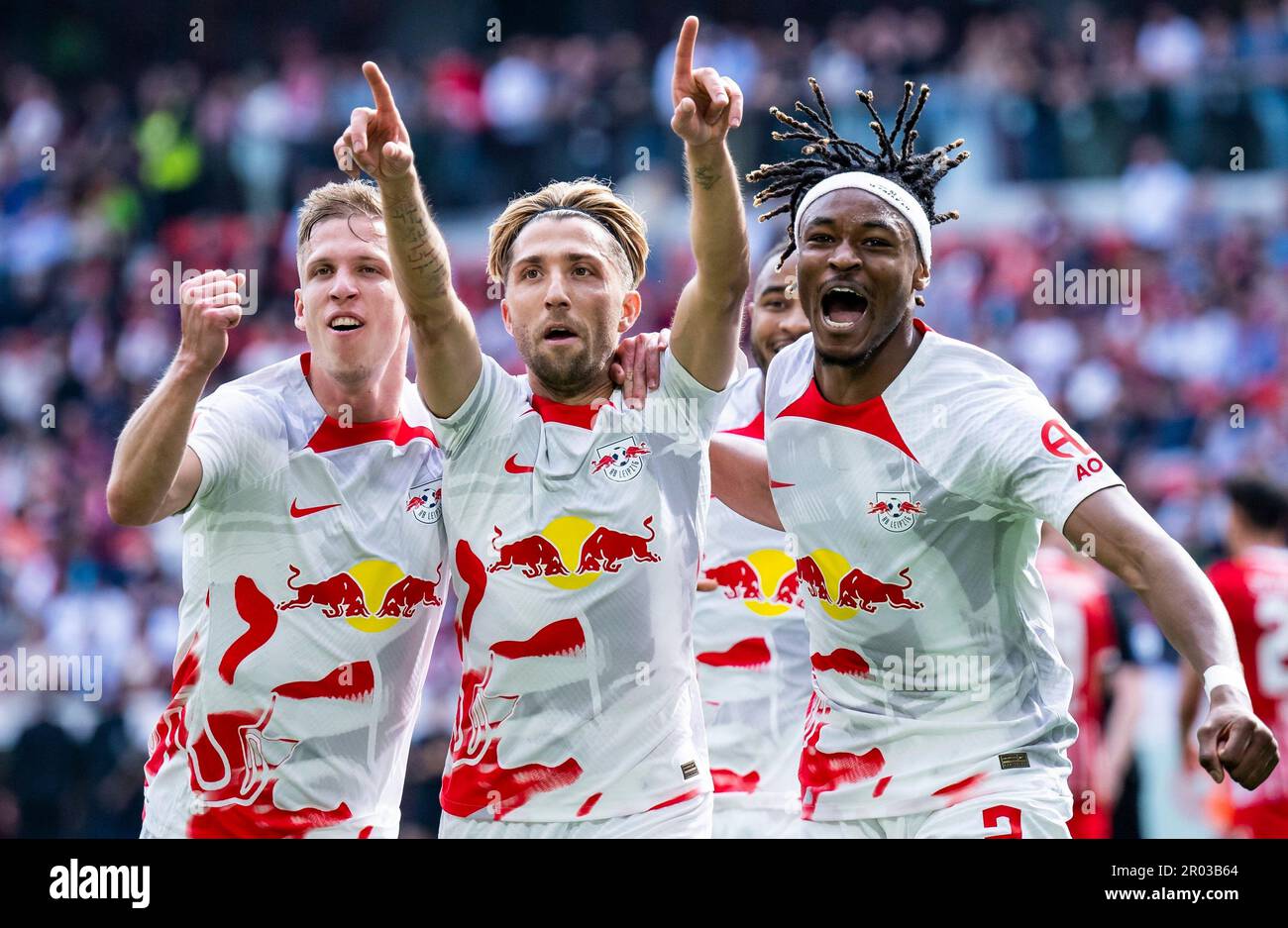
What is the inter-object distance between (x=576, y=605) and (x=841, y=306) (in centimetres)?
113

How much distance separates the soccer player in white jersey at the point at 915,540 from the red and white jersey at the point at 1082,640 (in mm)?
2515

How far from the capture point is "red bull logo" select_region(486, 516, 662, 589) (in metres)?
4.54

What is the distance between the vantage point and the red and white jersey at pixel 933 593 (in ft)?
14.2

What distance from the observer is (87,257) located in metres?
16.5

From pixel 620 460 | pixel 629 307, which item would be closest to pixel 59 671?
pixel 629 307

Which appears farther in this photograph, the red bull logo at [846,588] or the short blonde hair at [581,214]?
the short blonde hair at [581,214]

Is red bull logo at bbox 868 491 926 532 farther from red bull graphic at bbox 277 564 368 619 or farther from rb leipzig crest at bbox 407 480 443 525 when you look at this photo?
red bull graphic at bbox 277 564 368 619

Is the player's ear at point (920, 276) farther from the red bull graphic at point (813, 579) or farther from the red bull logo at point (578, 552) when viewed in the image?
the red bull logo at point (578, 552)

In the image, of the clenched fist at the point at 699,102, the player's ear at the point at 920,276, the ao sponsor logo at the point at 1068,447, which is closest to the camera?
the ao sponsor logo at the point at 1068,447

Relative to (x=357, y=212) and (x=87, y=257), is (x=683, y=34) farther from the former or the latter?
(x=87, y=257)

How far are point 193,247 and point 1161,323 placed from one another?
9062 millimetres

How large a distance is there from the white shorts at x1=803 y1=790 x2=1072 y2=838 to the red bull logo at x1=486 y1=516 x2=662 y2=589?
0.99 metres

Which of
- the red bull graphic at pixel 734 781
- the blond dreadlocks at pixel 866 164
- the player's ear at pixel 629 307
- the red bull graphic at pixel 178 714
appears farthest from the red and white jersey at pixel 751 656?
the red bull graphic at pixel 178 714
